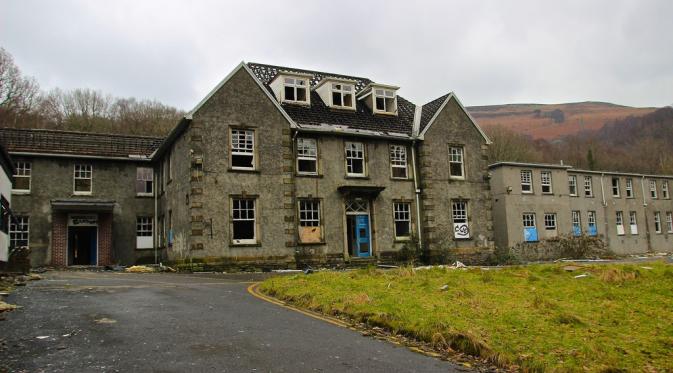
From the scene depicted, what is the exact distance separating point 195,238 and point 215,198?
6.37 ft

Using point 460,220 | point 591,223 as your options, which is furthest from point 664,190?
point 460,220

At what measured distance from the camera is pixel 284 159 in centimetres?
2473

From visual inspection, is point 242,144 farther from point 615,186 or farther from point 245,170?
point 615,186

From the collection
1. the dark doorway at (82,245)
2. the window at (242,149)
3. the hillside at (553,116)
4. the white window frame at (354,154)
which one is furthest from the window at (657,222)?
the hillside at (553,116)

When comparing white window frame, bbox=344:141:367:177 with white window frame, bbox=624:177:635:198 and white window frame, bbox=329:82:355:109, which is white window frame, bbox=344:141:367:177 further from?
white window frame, bbox=624:177:635:198

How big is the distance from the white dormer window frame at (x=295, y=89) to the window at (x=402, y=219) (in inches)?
279

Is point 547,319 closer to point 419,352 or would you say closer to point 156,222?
point 419,352

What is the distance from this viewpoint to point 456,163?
29.6 meters

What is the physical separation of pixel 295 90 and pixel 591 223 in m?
25.7

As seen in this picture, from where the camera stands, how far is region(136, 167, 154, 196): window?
3070 centimetres

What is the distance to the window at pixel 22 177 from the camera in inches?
1104

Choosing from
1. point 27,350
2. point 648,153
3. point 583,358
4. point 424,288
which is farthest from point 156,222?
point 648,153

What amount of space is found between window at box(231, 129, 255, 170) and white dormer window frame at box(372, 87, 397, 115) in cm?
805

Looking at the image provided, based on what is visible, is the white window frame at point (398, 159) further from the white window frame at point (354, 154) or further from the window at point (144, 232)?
the window at point (144, 232)
